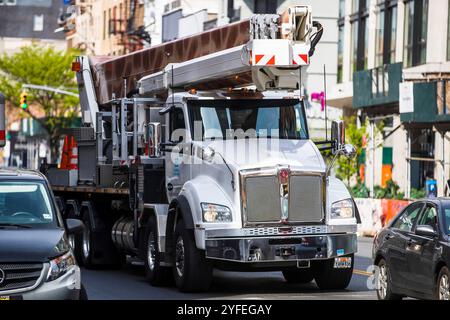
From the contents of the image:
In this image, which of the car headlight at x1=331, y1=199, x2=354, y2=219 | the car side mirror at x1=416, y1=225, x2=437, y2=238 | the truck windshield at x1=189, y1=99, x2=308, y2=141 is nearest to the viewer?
the car side mirror at x1=416, y1=225, x2=437, y2=238

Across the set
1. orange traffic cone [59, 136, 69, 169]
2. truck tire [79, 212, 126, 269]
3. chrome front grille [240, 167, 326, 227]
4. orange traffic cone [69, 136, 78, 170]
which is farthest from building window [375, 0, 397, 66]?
chrome front grille [240, 167, 326, 227]

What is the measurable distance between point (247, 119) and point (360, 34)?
37105 mm

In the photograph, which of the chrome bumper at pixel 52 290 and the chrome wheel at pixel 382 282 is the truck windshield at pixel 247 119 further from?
the chrome bumper at pixel 52 290

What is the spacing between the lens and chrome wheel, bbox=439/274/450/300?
14133mm

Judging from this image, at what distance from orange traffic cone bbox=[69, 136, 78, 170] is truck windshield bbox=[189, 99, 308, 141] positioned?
7.31m

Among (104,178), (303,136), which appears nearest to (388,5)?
(104,178)

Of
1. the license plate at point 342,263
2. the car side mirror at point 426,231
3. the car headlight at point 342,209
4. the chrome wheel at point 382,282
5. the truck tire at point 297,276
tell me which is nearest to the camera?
the car side mirror at point 426,231

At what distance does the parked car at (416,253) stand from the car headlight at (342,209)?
1.24 metres

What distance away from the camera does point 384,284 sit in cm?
1642

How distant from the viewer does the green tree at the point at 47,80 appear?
89375 mm

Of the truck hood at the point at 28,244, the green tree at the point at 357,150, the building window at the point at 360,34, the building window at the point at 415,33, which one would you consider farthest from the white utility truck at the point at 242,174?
the building window at the point at 360,34

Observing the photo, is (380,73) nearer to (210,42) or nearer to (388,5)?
(388,5)

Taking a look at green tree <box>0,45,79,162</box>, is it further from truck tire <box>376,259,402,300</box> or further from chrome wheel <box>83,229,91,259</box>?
truck tire <box>376,259,402,300</box>
